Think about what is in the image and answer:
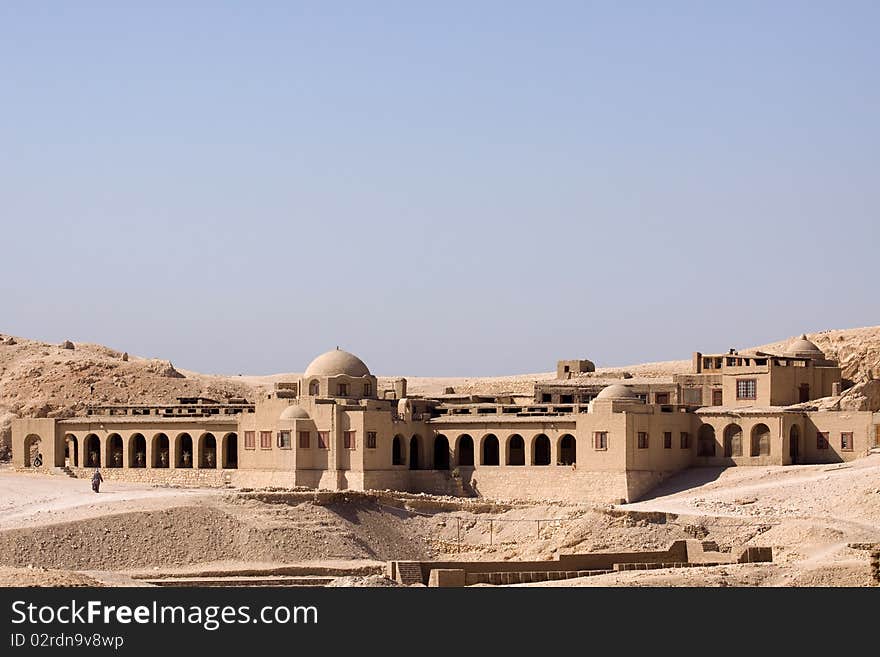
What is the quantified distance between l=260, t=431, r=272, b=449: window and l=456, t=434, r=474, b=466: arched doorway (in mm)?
8494

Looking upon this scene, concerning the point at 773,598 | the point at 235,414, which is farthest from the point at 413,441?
the point at 773,598

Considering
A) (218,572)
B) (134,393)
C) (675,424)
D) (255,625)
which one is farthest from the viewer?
(134,393)

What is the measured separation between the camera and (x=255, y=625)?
3516cm

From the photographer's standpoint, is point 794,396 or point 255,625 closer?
point 255,625

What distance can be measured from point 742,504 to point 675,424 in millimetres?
9019

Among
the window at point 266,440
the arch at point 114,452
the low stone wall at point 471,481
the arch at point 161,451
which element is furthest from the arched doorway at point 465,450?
the arch at point 114,452

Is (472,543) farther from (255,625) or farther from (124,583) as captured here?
(255,625)

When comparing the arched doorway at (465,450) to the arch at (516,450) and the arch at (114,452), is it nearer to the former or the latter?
the arch at (516,450)

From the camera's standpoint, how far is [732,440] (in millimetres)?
76875

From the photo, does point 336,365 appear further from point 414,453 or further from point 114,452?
point 114,452

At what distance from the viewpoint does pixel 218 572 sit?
60188mm

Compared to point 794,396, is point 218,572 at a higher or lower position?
lower

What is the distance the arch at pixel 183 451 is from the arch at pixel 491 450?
13182 mm

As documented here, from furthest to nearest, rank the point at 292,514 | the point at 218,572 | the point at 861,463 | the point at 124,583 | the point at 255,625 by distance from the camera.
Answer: the point at 861,463 → the point at 292,514 → the point at 218,572 → the point at 124,583 → the point at 255,625
